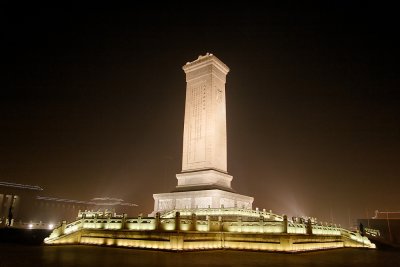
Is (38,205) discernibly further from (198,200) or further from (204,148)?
(198,200)

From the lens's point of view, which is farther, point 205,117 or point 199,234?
point 205,117

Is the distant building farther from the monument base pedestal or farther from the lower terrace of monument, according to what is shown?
the lower terrace of monument

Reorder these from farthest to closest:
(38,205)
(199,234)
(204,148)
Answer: (38,205) → (204,148) → (199,234)

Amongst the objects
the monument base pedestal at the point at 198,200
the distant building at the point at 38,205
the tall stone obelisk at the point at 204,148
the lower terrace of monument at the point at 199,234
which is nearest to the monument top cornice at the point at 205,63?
the tall stone obelisk at the point at 204,148

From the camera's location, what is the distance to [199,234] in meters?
12.7

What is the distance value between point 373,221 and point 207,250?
33544 mm

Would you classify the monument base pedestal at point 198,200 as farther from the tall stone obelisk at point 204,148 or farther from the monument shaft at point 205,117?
the monument shaft at point 205,117

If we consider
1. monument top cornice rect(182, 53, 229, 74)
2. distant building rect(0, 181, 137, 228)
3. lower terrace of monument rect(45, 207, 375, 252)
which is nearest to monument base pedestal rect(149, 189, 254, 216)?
lower terrace of monument rect(45, 207, 375, 252)

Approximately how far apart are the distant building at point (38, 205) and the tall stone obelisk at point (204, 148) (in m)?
18.9

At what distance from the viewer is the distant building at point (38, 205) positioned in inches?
1698

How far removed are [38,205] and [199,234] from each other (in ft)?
147

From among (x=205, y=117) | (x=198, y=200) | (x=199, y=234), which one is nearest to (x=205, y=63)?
(x=205, y=117)

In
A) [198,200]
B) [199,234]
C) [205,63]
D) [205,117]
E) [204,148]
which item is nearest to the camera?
[199,234]

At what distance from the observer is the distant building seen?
43125 mm
